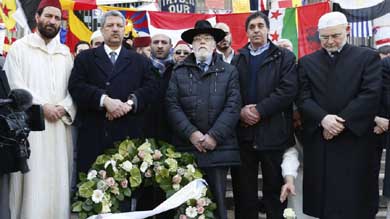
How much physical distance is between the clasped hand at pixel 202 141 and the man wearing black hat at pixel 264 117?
0.43 m

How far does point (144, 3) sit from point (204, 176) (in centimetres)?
1018

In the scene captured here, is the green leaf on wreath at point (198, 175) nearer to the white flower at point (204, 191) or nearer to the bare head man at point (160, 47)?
the white flower at point (204, 191)

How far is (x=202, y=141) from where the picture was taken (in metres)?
4.64

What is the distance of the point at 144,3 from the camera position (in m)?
14.3

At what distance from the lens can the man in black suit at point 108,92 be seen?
4.77 m

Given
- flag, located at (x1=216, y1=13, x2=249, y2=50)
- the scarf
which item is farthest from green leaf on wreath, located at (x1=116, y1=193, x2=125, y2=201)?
flag, located at (x1=216, y1=13, x2=249, y2=50)

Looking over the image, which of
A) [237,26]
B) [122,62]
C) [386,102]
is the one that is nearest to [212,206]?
[122,62]

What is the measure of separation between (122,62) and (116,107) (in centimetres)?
49

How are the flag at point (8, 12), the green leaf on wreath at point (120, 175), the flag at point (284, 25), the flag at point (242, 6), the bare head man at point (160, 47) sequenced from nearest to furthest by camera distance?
the green leaf on wreath at point (120, 175) → the bare head man at point (160, 47) → the flag at point (8, 12) → the flag at point (284, 25) → the flag at point (242, 6)

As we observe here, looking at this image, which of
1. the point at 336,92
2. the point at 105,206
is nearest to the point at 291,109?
the point at 336,92

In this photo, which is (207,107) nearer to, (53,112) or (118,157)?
(118,157)

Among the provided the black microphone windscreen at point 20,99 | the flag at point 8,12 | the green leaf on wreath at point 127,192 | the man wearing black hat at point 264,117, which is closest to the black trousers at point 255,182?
the man wearing black hat at point 264,117

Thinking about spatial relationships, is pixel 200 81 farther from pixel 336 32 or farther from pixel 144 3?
pixel 144 3

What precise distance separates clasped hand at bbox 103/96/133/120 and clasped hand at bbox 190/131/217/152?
636mm
